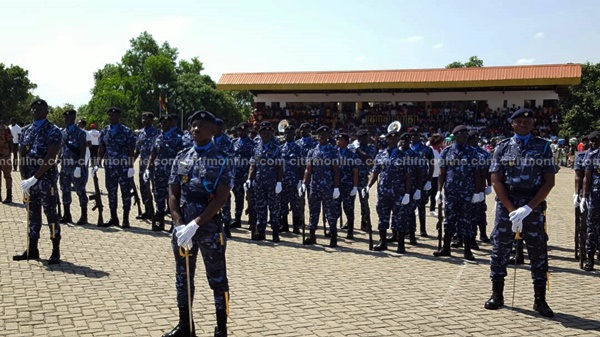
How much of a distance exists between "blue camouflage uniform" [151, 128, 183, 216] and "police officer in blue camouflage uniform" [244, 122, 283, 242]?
153cm

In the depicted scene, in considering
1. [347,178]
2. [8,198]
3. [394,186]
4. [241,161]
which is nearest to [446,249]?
[394,186]

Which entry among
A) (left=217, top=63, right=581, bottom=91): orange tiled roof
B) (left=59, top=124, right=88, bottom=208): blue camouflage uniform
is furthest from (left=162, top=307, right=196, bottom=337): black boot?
(left=217, top=63, right=581, bottom=91): orange tiled roof

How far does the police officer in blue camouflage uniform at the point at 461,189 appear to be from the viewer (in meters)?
8.98

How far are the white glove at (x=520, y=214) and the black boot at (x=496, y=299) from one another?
823mm

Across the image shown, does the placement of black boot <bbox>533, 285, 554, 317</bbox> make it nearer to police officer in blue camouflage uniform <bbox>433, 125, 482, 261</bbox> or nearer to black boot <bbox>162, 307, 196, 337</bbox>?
police officer in blue camouflage uniform <bbox>433, 125, 482, 261</bbox>

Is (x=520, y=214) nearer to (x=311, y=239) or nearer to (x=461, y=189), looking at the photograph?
(x=461, y=189)

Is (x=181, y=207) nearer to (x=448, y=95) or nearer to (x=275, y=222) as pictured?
(x=275, y=222)

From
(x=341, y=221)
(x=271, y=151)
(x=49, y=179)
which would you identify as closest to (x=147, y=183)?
(x=271, y=151)

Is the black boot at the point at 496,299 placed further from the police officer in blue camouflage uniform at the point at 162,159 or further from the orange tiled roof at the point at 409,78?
the orange tiled roof at the point at 409,78

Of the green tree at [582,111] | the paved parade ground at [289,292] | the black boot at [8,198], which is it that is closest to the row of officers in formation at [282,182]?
the paved parade ground at [289,292]

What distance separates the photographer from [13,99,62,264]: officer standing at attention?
24.6ft

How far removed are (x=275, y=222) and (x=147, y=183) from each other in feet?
9.80

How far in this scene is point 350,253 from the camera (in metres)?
9.09

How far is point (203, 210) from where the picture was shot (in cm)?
491
